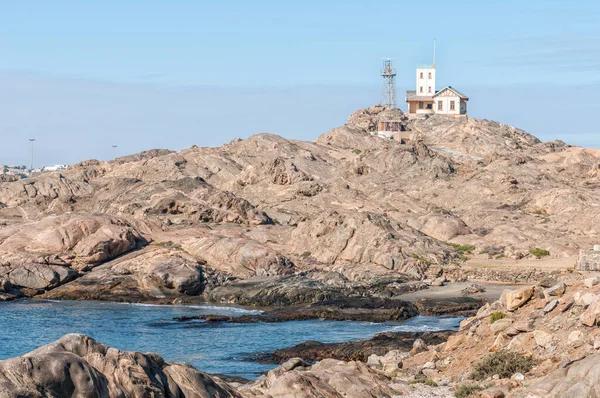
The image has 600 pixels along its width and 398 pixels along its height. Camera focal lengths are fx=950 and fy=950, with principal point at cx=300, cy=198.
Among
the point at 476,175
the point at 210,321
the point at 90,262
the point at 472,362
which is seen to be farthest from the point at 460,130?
the point at 472,362

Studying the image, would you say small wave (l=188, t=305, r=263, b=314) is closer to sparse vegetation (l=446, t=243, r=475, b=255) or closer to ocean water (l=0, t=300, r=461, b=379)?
ocean water (l=0, t=300, r=461, b=379)

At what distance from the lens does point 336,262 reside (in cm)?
7888

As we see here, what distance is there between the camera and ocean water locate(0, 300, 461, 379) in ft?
168

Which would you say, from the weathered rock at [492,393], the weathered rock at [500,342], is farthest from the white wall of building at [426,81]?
the weathered rock at [492,393]

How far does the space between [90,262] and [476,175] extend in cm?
4660

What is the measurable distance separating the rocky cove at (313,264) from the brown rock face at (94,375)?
0.13ft

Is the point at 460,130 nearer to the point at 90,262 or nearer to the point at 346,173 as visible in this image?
the point at 346,173

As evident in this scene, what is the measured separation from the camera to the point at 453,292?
70.2 metres

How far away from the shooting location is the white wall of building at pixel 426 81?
487 feet

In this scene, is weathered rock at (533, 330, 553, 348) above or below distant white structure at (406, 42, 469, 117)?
below

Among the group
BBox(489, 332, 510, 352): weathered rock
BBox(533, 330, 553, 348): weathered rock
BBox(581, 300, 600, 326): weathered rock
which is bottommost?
BBox(489, 332, 510, 352): weathered rock

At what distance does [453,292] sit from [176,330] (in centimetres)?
2188

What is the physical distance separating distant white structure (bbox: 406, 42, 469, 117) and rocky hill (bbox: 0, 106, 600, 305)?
18110 millimetres

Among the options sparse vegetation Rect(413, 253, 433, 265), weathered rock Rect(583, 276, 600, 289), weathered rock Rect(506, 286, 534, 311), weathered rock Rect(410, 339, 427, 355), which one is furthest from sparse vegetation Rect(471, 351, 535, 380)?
sparse vegetation Rect(413, 253, 433, 265)
